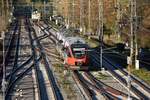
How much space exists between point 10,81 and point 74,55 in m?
7.26

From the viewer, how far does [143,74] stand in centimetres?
4216

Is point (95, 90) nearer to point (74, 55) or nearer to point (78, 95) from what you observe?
point (78, 95)

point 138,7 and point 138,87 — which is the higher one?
point 138,7

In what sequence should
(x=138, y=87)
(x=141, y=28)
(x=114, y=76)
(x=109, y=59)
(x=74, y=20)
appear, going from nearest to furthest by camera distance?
(x=138, y=87) → (x=114, y=76) → (x=109, y=59) → (x=141, y=28) → (x=74, y=20)

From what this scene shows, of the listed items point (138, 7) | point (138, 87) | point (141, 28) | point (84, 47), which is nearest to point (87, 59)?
point (84, 47)

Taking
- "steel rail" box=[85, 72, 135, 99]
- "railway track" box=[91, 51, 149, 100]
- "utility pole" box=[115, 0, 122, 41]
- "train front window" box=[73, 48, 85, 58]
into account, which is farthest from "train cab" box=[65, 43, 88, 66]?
"utility pole" box=[115, 0, 122, 41]

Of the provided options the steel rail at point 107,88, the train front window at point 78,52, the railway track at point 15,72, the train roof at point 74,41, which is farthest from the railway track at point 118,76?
the railway track at point 15,72

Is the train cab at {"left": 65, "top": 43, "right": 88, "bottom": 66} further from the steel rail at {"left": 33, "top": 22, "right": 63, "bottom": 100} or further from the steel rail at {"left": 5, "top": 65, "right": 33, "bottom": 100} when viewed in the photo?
the steel rail at {"left": 5, "top": 65, "right": 33, "bottom": 100}

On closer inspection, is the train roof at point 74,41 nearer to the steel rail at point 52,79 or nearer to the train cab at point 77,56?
the train cab at point 77,56

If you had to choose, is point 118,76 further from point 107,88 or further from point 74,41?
point 74,41

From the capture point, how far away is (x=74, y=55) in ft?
144

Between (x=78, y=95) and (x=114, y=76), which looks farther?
(x=114, y=76)

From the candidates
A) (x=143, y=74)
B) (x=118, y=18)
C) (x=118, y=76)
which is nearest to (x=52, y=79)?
(x=118, y=76)

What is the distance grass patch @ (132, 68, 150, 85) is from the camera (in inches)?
1576
